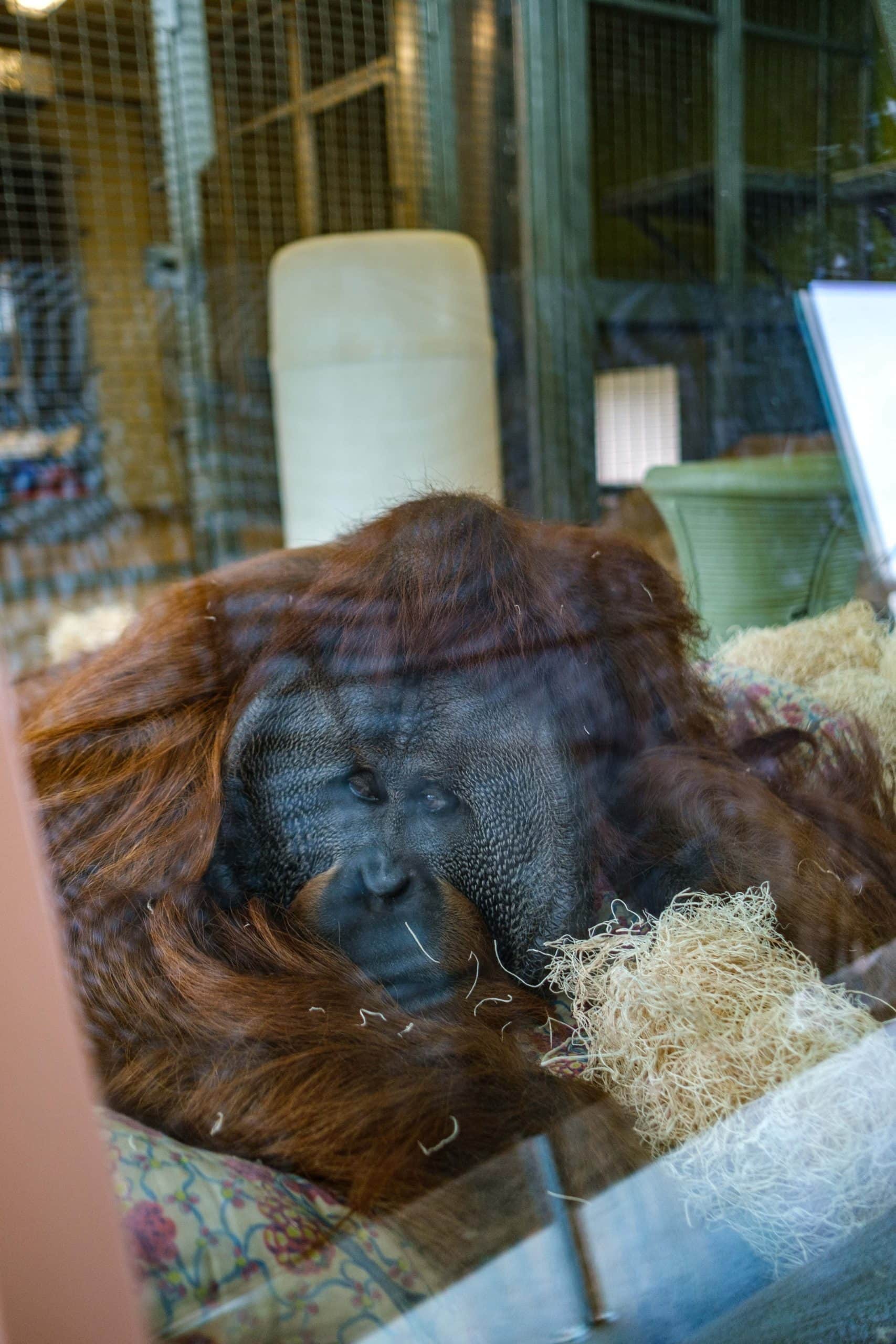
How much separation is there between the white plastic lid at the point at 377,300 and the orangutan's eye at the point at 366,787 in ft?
1.36

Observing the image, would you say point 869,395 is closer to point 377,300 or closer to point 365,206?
point 377,300

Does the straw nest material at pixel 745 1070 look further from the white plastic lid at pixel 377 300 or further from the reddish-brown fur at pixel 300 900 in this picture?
the white plastic lid at pixel 377 300

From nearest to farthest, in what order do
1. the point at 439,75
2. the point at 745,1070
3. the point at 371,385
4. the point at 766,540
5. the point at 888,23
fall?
the point at 745,1070
the point at 888,23
the point at 371,385
the point at 766,540
the point at 439,75

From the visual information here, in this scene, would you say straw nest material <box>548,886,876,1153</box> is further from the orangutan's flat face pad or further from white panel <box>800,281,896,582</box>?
white panel <box>800,281,896,582</box>

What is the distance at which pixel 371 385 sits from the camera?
0.94 metres

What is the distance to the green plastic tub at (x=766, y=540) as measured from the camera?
102cm

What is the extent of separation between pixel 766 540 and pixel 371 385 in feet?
1.36

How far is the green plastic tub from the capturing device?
1.02m

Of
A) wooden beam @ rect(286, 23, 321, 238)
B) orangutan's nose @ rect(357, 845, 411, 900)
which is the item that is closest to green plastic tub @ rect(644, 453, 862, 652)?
orangutan's nose @ rect(357, 845, 411, 900)

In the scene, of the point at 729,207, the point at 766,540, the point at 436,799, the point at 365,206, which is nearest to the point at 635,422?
the point at 729,207

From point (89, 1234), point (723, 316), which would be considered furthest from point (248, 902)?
point (723, 316)

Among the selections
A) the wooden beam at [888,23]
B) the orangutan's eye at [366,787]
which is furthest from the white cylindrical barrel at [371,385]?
the wooden beam at [888,23]

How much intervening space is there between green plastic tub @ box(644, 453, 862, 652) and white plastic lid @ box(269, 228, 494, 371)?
31 centimetres

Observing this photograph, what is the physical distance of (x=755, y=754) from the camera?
91 centimetres
